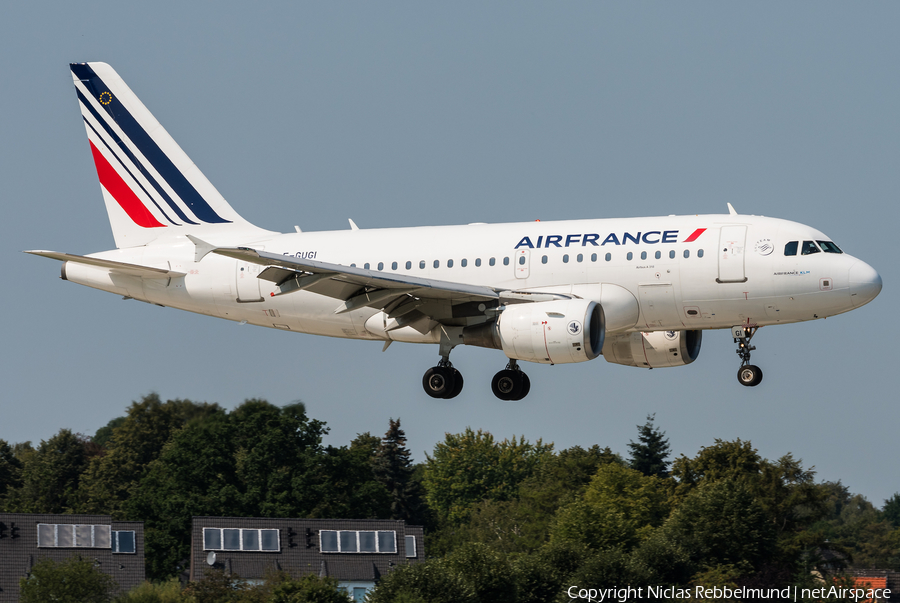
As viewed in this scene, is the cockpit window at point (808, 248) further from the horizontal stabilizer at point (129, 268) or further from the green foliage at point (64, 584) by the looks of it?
the green foliage at point (64, 584)

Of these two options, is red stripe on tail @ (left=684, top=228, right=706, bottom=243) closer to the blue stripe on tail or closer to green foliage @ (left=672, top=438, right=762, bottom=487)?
the blue stripe on tail

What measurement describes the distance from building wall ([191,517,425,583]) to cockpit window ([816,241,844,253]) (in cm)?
4299

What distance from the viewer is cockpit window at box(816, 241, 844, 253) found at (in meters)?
36.2

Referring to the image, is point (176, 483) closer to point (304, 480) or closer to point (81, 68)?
point (304, 480)

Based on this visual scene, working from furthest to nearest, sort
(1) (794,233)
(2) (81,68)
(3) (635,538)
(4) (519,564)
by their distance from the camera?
(3) (635,538) < (4) (519,564) < (2) (81,68) < (1) (794,233)

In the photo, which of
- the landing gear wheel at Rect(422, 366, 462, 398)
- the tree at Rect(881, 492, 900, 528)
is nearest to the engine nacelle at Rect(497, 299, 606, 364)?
the landing gear wheel at Rect(422, 366, 462, 398)

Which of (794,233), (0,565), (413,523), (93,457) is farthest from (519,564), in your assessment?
(93,457)

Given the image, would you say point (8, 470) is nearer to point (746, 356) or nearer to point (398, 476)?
point (398, 476)

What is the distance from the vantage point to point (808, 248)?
36062mm

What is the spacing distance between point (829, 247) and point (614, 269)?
21.1 feet

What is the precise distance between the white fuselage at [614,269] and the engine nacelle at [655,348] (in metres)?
3.32

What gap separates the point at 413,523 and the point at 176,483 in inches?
1033

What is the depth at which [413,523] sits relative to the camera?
107m

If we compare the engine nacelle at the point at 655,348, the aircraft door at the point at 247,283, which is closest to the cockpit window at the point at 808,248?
the engine nacelle at the point at 655,348
